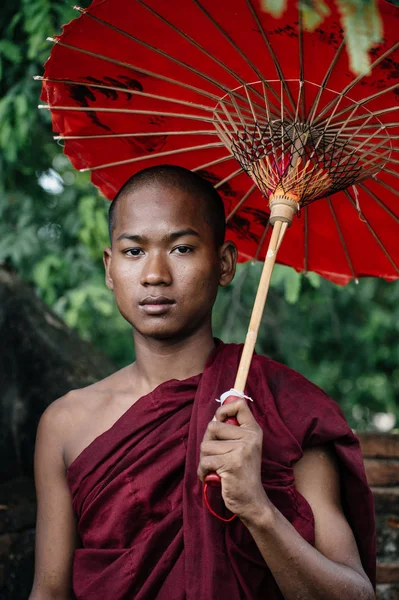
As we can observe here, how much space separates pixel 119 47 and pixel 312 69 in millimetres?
612

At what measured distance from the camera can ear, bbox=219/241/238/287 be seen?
9.02ft

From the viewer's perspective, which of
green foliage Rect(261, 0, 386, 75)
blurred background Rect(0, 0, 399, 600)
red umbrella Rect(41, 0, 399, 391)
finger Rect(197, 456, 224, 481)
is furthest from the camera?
blurred background Rect(0, 0, 399, 600)

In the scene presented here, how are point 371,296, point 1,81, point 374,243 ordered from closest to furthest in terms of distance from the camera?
point 374,243 → point 1,81 → point 371,296

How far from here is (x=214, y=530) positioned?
2281 millimetres

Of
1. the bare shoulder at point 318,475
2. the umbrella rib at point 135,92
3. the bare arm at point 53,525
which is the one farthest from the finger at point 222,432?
the umbrella rib at point 135,92

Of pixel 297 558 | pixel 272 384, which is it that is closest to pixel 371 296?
pixel 272 384

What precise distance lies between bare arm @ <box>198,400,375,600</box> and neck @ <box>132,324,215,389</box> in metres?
0.49

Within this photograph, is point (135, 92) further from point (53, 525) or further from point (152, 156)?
point (53, 525)

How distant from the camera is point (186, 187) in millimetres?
2703

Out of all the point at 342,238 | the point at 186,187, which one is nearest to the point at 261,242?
the point at 342,238

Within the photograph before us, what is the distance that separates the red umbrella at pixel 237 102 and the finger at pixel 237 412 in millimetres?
114

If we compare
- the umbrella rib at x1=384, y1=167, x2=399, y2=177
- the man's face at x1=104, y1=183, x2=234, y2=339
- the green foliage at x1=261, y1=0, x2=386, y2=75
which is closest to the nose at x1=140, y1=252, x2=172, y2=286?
the man's face at x1=104, y1=183, x2=234, y2=339

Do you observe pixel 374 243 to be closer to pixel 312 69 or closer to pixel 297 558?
pixel 312 69

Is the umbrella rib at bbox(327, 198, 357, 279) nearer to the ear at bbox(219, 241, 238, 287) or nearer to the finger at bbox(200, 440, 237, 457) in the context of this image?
the ear at bbox(219, 241, 238, 287)
